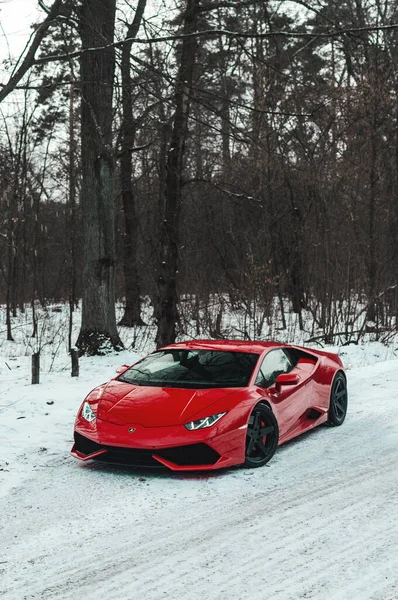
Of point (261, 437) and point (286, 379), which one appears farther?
point (286, 379)

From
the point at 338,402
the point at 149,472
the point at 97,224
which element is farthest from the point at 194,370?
the point at 97,224

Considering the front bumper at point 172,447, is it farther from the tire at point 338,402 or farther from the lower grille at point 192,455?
the tire at point 338,402

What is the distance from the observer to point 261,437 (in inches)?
270

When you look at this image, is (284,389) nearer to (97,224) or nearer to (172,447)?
(172,447)

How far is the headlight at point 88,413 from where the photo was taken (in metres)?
6.82

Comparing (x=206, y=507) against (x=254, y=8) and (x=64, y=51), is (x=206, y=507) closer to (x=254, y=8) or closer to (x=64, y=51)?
(x=64, y=51)

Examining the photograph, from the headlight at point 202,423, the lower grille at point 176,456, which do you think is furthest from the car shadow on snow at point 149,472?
the headlight at point 202,423

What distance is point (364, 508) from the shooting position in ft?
18.2

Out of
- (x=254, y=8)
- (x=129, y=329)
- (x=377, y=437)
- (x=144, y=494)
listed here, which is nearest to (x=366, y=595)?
(x=144, y=494)

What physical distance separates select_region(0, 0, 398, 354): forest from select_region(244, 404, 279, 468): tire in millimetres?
6089

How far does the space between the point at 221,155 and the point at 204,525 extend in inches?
925

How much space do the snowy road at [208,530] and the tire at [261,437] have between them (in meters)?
0.15

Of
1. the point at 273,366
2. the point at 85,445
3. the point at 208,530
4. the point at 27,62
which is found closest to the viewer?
the point at 208,530

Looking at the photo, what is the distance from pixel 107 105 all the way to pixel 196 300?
5266 mm
